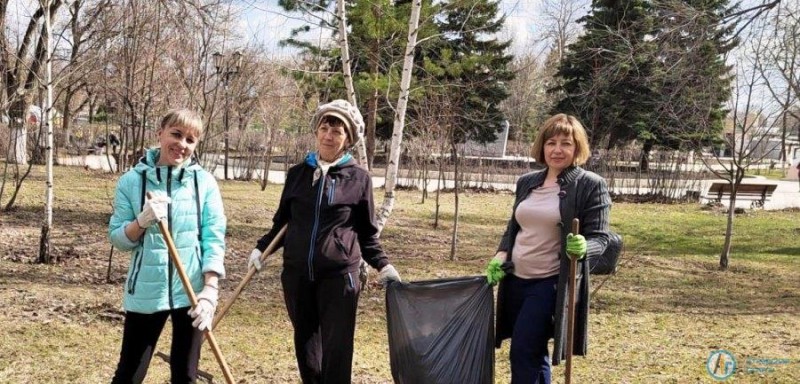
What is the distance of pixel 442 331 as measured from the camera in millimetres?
2934

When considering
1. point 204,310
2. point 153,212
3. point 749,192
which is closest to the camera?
point 153,212

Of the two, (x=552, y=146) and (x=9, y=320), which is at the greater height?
(x=552, y=146)

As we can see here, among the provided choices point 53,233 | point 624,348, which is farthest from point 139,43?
point 624,348

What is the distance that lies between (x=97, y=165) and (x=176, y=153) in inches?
818

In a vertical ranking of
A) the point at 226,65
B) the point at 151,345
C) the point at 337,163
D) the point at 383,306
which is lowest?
the point at 383,306

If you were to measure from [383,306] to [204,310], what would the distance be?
A: 3.30 meters

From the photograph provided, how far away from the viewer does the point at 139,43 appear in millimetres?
7930

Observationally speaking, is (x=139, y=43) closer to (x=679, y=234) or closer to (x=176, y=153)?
(x=176, y=153)

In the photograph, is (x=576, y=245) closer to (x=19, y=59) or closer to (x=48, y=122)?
(x=48, y=122)

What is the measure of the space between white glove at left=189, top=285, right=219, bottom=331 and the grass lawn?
1.35m

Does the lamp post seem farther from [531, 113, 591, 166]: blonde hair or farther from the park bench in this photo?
the park bench

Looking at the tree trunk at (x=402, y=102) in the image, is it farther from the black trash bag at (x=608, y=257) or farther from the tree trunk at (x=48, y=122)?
the tree trunk at (x=48, y=122)

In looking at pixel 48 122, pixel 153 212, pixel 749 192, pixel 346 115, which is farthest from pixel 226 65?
pixel 749 192

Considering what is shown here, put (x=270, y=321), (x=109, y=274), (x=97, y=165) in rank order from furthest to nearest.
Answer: (x=97, y=165) < (x=109, y=274) < (x=270, y=321)
